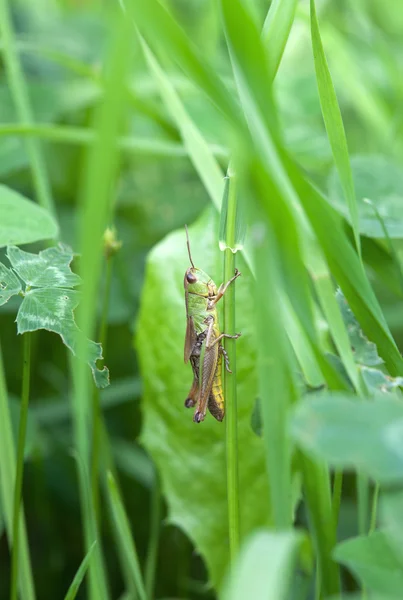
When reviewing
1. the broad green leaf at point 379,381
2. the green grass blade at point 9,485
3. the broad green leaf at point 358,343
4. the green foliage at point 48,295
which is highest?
the green foliage at point 48,295

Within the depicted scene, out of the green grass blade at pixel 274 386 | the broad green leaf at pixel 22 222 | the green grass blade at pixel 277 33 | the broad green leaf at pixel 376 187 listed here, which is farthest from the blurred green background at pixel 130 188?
the green grass blade at pixel 274 386

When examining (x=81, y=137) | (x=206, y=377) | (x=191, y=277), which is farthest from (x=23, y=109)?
(x=206, y=377)

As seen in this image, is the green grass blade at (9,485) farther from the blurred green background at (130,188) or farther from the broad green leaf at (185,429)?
the broad green leaf at (185,429)

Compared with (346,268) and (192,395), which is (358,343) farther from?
(192,395)

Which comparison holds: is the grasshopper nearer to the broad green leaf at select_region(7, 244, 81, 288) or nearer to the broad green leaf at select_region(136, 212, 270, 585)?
the broad green leaf at select_region(136, 212, 270, 585)

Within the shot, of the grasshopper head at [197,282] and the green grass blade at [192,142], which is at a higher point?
the green grass blade at [192,142]

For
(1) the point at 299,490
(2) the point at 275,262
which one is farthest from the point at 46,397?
(2) the point at 275,262

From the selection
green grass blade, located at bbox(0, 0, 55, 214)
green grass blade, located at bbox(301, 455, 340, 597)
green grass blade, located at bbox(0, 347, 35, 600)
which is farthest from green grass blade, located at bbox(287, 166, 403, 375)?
green grass blade, located at bbox(0, 0, 55, 214)
